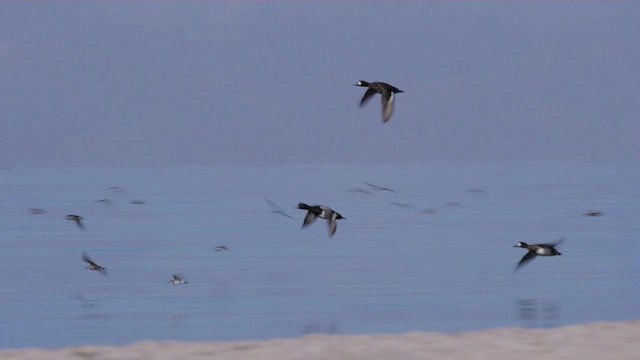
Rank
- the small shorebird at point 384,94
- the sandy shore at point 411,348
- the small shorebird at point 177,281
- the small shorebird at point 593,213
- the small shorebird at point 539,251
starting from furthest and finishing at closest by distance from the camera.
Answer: the small shorebird at point 593,213 → the small shorebird at point 177,281 → the small shorebird at point 539,251 → the small shorebird at point 384,94 → the sandy shore at point 411,348

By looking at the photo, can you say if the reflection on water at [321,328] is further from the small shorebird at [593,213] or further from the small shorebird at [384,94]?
the small shorebird at [593,213]

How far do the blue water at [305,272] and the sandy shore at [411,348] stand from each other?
14.5 feet

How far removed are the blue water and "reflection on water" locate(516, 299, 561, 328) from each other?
4 centimetres

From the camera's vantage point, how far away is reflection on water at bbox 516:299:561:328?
22461mm

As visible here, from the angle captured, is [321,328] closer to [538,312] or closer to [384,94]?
[538,312]

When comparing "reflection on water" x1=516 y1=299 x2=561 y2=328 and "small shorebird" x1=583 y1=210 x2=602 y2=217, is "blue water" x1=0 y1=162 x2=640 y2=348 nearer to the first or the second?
"reflection on water" x1=516 y1=299 x2=561 y2=328

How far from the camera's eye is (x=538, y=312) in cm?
2428

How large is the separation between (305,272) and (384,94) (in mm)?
8746

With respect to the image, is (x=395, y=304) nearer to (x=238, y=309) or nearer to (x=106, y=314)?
(x=238, y=309)

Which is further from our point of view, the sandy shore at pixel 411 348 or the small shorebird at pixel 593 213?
the small shorebird at pixel 593 213

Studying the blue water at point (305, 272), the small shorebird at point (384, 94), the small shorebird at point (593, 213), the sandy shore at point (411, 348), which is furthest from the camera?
the small shorebird at point (593, 213)

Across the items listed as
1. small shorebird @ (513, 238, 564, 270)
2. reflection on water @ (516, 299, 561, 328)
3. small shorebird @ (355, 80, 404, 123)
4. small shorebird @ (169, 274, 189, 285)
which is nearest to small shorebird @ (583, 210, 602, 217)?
small shorebird @ (169, 274, 189, 285)

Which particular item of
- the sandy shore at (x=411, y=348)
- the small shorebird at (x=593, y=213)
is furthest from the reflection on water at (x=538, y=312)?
the small shorebird at (x=593, y=213)

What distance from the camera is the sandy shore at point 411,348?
14.8 meters
